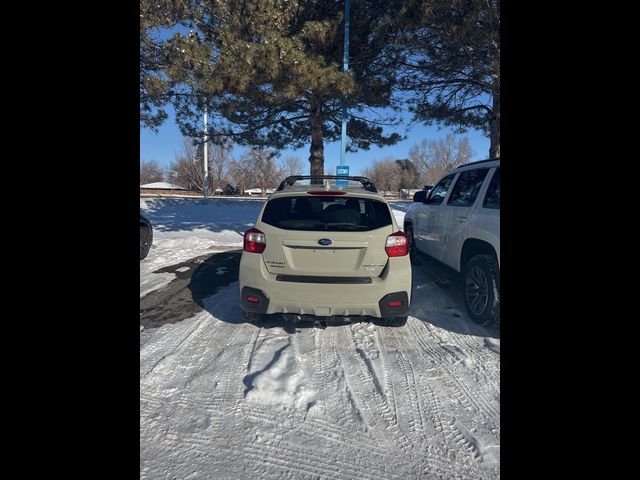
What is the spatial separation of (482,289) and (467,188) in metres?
1.44

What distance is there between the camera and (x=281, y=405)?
2.04 meters

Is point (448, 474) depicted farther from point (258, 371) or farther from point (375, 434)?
point (258, 371)

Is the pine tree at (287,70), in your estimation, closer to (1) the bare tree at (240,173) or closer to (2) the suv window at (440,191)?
(2) the suv window at (440,191)

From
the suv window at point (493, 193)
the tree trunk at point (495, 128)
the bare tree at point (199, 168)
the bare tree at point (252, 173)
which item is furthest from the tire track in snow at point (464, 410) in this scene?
the bare tree at point (252, 173)

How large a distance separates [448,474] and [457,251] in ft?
9.04

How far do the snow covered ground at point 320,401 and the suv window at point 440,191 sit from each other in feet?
7.31

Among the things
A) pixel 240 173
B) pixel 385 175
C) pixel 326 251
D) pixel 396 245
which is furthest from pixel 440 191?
pixel 385 175

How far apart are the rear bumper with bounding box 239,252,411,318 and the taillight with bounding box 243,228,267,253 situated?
6 cm

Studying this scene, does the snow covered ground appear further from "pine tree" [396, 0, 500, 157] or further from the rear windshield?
"pine tree" [396, 0, 500, 157]

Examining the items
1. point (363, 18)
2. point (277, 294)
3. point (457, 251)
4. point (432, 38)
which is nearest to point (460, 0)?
point (432, 38)

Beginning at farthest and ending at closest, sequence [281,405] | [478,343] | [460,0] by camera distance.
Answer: [460,0]
[478,343]
[281,405]

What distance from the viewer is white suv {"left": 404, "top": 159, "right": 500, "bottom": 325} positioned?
3.17 metres

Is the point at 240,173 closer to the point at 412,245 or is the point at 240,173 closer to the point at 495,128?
the point at 495,128

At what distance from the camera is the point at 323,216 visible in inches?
122
